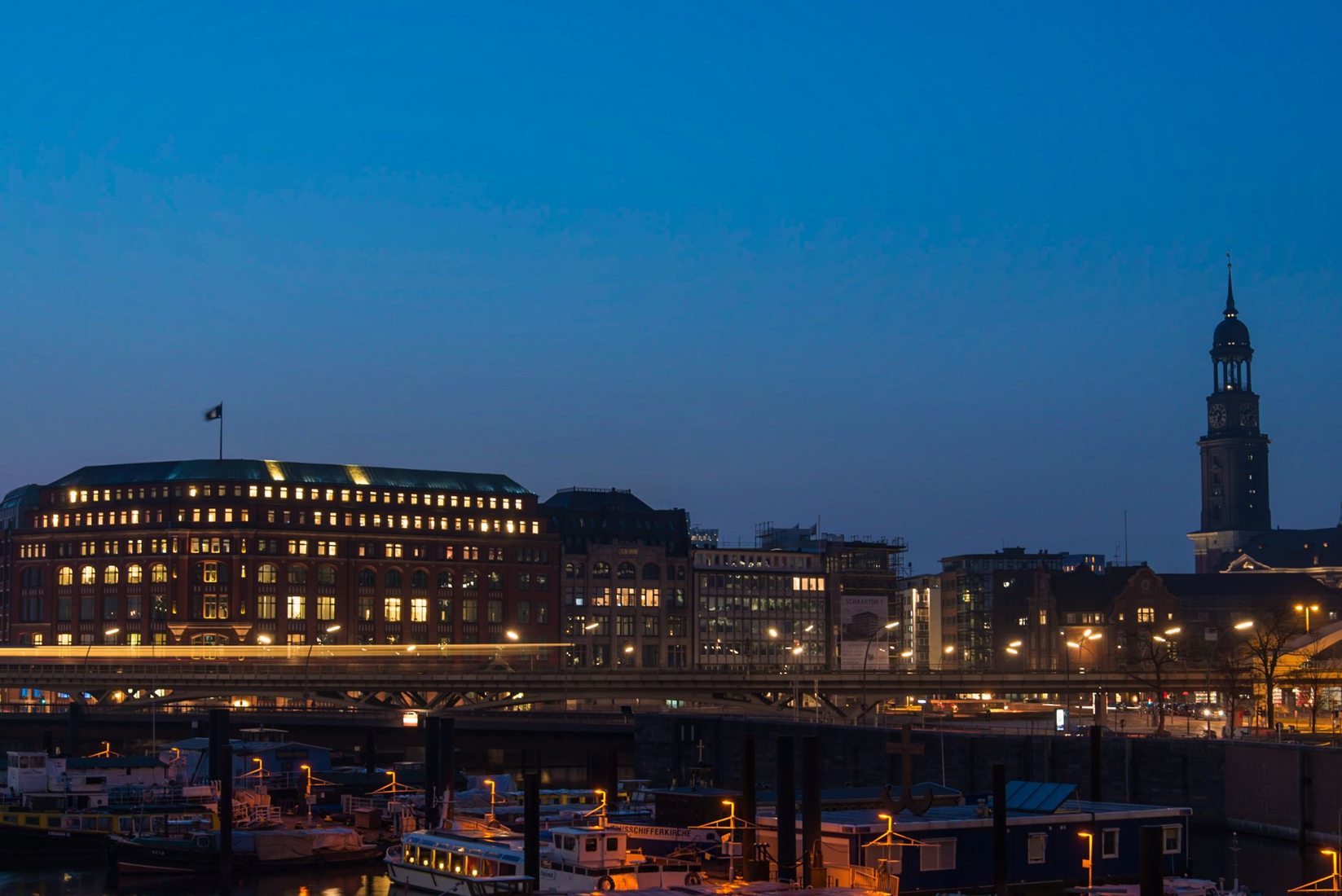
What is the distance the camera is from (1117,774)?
323 ft

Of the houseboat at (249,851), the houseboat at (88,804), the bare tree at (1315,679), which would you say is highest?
the bare tree at (1315,679)

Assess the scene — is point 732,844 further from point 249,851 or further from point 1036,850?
point 249,851

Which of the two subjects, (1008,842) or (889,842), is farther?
(1008,842)

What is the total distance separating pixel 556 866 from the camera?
7088 cm

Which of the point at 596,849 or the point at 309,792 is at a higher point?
the point at 596,849

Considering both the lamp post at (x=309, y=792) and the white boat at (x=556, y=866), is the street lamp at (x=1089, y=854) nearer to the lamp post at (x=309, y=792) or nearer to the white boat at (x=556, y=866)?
the white boat at (x=556, y=866)

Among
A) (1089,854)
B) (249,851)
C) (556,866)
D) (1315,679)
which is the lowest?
(249,851)

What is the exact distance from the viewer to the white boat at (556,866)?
226ft

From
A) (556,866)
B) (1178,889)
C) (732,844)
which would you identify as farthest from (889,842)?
(556,866)

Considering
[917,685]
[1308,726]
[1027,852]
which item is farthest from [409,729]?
[1027,852]

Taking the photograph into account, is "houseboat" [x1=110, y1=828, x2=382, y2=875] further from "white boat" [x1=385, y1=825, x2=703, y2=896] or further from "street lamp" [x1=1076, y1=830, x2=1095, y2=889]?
"street lamp" [x1=1076, y1=830, x2=1095, y2=889]

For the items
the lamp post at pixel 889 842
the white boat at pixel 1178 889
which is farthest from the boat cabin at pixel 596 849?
the white boat at pixel 1178 889

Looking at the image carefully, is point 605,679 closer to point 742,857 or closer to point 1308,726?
point 1308,726

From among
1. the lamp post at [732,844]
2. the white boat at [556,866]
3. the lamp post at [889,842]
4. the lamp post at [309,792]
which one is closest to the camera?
the lamp post at [889,842]
